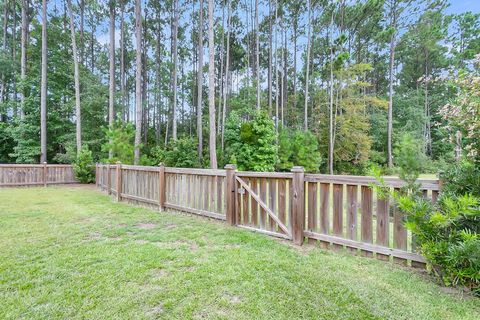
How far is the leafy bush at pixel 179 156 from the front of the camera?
13633 millimetres

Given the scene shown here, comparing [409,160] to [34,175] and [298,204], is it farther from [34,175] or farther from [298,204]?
[34,175]

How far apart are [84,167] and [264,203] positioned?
37.2ft

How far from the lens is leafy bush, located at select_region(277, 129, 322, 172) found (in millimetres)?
15297

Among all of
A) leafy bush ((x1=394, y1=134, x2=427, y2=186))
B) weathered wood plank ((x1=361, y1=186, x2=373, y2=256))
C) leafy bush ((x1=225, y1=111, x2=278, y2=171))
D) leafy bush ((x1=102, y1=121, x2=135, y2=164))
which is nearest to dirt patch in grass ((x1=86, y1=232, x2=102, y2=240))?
weathered wood plank ((x1=361, y1=186, x2=373, y2=256))

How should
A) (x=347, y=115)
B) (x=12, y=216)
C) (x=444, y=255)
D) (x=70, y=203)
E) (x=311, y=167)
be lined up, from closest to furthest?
(x=444, y=255), (x=12, y=216), (x=70, y=203), (x=311, y=167), (x=347, y=115)

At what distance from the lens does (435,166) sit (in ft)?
8.61

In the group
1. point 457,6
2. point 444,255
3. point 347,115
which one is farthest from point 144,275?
point 457,6

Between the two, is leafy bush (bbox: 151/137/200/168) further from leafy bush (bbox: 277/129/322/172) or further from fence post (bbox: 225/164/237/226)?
fence post (bbox: 225/164/237/226)

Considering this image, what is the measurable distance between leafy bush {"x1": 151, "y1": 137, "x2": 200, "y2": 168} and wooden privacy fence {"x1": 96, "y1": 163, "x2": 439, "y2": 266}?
8030 mm

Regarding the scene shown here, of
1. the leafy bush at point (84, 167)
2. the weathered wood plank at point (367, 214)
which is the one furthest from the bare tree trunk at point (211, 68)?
the weathered wood plank at point (367, 214)

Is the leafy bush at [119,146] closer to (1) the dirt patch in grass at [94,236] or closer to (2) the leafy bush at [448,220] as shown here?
(1) the dirt patch in grass at [94,236]

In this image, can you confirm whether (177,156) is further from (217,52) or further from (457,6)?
(457,6)

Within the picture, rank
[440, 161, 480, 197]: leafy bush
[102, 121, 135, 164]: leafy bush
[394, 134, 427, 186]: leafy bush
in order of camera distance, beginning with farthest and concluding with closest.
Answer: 1. [102, 121, 135, 164]: leafy bush
2. [394, 134, 427, 186]: leafy bush
3. [440, 161, 480, 197]: leafy bush

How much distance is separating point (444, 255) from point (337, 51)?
70.0 ft
